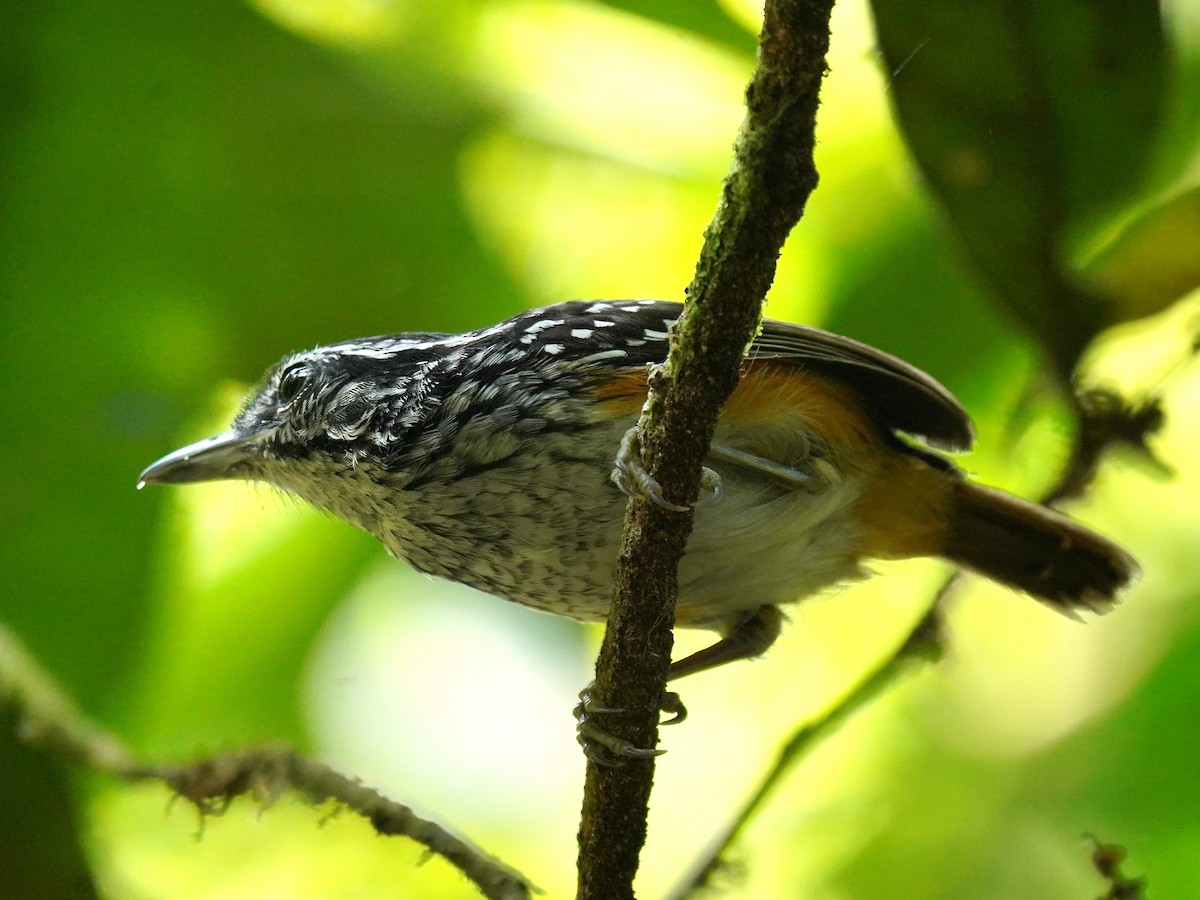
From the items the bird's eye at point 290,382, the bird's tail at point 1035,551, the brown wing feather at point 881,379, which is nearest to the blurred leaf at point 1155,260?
the brown wing feather at point 881,379

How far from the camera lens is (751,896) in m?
4.10

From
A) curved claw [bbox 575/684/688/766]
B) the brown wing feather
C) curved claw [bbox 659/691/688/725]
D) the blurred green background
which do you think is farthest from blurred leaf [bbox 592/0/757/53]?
curved claw [bbox 575/684/688/766]

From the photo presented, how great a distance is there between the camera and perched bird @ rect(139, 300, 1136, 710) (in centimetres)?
271

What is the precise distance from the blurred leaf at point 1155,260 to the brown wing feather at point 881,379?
17.9 inches

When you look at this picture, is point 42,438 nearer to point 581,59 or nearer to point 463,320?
point 463,320

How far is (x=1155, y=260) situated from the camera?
9.19 ft

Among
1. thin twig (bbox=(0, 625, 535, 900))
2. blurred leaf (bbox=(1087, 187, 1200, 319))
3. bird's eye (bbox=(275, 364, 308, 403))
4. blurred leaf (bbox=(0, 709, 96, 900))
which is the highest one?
blurred leaf (bbox=(1087, 187, 1200, 319))

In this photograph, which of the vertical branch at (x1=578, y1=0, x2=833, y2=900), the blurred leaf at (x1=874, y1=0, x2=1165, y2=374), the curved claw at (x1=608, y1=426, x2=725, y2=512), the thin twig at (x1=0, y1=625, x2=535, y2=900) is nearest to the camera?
the vertical branch at (x1=578, y1=0, x2=833, y2=900)

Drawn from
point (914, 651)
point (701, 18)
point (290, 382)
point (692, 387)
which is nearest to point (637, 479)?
point (692, 387)

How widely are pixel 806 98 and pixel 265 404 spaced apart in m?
2.22

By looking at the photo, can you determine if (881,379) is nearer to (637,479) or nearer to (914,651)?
(914,651)

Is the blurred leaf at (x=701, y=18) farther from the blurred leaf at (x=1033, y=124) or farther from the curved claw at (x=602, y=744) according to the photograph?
the curved claw at (x=602, y=744)

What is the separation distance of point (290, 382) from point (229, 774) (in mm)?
1116

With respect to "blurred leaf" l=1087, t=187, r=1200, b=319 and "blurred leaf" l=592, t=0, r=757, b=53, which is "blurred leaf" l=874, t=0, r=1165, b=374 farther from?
"blurred leaf" l=592, t=0, r=757, b=53
